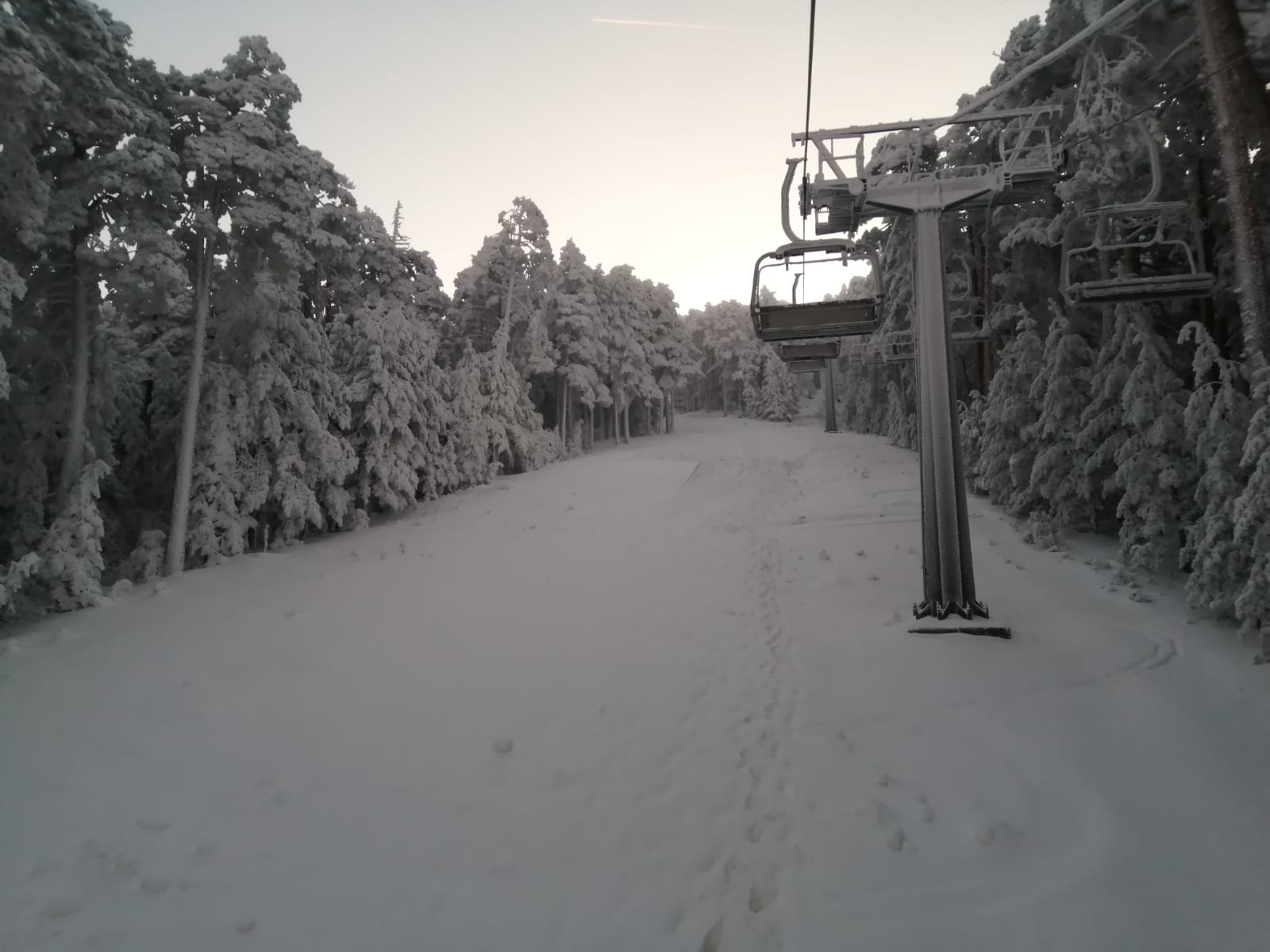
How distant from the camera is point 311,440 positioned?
48.3 feet

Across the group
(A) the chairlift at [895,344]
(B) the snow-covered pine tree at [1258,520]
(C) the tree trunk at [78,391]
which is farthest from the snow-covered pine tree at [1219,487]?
(C) the tree trunk at [78,391]

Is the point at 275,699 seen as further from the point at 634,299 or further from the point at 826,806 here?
the point at 634,299

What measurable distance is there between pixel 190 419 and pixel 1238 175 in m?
17.3

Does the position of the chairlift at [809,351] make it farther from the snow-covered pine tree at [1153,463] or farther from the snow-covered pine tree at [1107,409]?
the snow-covered pine tree at [1153,463]

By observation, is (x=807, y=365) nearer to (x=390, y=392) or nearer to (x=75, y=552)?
(x=390, y=392)

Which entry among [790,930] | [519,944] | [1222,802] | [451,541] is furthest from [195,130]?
[1222,802]

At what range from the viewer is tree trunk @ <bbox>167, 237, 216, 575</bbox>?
12680 millimetres

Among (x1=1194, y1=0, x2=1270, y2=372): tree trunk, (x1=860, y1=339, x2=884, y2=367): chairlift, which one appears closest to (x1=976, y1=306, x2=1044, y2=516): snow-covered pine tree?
(x1=1194, y1=0, x2=1270, y2=372): tree trunk

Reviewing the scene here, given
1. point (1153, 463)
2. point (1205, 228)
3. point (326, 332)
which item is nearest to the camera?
point (1153, 463)

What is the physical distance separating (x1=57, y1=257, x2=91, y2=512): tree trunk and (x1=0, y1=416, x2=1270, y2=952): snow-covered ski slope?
306cm

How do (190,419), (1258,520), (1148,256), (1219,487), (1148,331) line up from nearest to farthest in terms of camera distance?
(1258,520) < (1219,487) < (1148,331) < (1148,256) < (190,419)

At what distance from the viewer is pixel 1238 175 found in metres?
7.07

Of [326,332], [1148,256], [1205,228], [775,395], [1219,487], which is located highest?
[326,332]

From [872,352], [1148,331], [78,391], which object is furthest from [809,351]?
[78,391]
